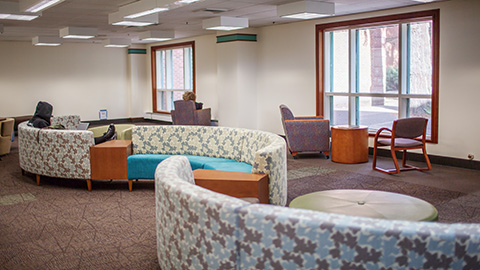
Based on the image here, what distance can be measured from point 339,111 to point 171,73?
7375mm

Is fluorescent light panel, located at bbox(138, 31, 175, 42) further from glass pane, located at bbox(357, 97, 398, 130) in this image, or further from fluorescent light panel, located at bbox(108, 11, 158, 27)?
glass pane, located at bbox(357, 97, 398, 130)

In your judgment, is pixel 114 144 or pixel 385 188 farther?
pixel 114 144

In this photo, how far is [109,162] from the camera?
6574 mm

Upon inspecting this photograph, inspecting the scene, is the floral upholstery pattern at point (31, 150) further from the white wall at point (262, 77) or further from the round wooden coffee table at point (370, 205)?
the white wall at point (262, 77)

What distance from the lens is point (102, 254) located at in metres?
4.23

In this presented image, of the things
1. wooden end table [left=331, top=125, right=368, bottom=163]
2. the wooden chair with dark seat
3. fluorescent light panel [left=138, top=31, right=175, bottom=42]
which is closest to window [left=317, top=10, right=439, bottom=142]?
the wooden chair with dark seat

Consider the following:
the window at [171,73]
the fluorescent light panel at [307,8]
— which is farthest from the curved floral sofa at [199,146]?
the window at [171,73]

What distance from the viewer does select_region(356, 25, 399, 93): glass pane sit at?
29.3 feet

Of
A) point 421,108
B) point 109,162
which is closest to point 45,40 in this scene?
point 109,162

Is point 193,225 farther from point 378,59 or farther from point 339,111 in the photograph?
point 339,111

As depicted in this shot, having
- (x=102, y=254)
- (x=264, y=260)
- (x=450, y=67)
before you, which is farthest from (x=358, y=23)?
(x=264, y=260)

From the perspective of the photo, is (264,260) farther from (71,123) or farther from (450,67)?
(71,123)

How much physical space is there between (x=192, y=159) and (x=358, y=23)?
4.82 m

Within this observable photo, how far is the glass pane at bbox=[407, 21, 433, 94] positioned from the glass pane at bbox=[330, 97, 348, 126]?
1.63 meters
